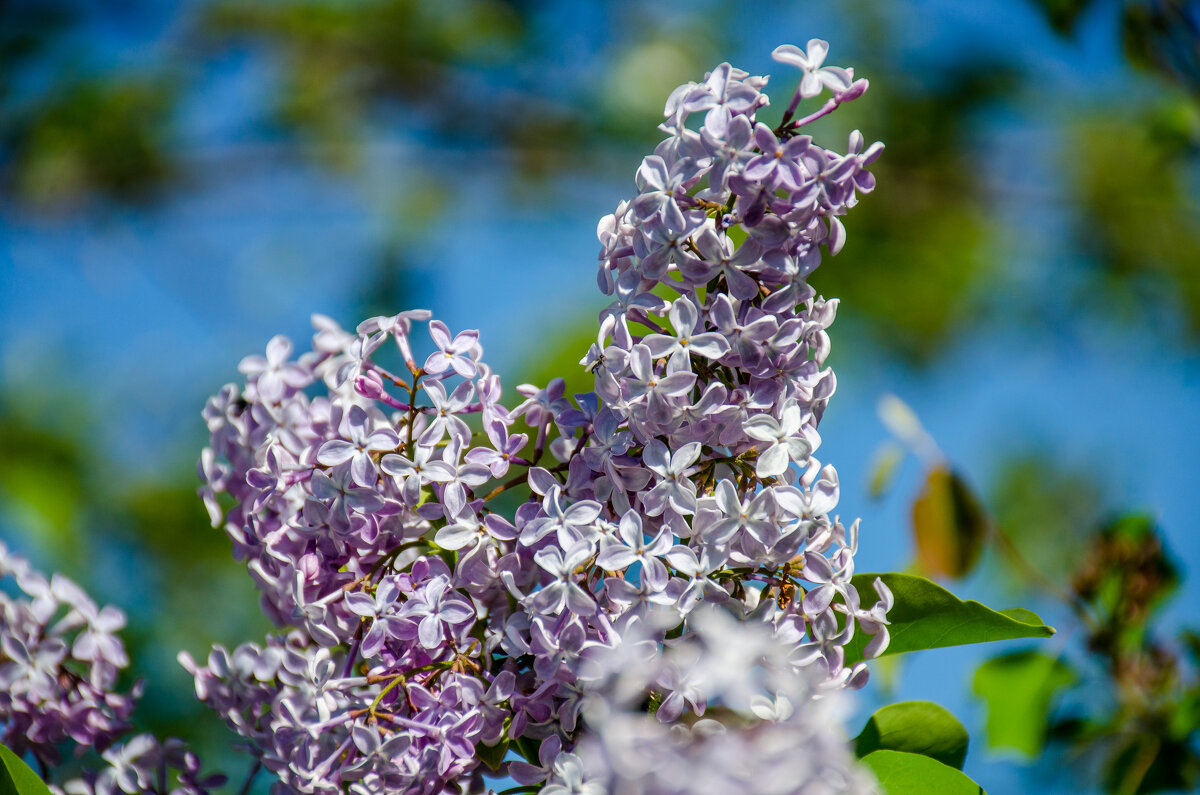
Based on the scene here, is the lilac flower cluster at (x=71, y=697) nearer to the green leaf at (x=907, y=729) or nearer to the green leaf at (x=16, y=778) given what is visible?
the green leaf at (x=16, y=778)

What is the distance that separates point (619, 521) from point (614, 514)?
12mm

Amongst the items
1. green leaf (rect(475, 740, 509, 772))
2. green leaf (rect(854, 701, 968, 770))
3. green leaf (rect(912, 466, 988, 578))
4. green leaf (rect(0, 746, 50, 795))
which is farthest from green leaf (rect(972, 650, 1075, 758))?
green leaf (rect(0, 746, 50, 795))

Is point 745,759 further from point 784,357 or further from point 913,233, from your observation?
point 913,233

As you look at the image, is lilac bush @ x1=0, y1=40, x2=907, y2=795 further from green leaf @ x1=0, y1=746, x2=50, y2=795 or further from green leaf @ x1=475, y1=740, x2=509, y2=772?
green leaf @ x1=0, y1=746, x2=50, y2=795

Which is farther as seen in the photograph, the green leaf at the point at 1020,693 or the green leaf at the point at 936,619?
the green leaf at the point at 1020,693

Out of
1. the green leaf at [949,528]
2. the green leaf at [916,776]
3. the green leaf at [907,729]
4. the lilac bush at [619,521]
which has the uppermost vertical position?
the lilac bush at [619,521]

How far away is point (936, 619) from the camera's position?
1.75 feet

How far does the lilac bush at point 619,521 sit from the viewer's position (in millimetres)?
445

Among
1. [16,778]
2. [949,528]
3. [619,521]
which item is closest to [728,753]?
[619,521]

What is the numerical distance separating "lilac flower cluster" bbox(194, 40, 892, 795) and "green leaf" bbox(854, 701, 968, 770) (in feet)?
0.19

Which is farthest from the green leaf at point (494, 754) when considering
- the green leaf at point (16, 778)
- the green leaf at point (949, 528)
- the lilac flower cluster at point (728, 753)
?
the green leaf at point (949, 528)

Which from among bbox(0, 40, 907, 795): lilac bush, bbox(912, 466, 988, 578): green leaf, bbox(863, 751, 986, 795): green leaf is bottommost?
bbox(912, 466, 988, 578): green leaf

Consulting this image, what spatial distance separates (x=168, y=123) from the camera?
4078mm

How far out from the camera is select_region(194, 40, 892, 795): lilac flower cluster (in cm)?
45
